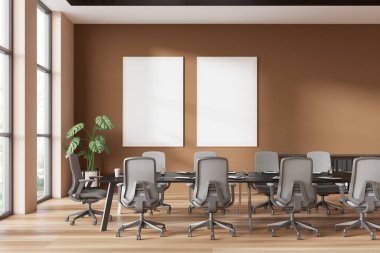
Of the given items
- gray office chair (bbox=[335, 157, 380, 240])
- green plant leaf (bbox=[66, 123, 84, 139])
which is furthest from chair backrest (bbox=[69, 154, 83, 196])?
gray office chair (bbox=[335, 157, 380, 240])

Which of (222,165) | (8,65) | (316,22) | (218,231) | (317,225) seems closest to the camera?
(222,165)

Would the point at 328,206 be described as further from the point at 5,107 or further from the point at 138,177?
the point at 5,107

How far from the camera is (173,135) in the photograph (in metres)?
11.3

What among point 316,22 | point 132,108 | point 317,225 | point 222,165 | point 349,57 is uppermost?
point 316,22

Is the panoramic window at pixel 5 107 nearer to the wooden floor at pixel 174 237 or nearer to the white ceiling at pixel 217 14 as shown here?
the wooden floor at pixel 174 237

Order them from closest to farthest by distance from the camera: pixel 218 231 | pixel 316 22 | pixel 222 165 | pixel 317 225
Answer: pixel 222 165
pixel 218 231
pixel 317 225
pixel 316 22

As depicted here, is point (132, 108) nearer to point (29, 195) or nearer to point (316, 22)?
point (29, 195)

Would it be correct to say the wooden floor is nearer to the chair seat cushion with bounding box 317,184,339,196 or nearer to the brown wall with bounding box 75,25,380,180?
the chair seat cushion with bounding box 317,184,339,196

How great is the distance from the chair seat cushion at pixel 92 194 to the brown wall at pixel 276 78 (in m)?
4.03

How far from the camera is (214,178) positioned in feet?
20.4

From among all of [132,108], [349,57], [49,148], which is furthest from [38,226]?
[349,57]

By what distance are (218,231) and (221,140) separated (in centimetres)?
470

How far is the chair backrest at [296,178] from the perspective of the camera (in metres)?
6.20

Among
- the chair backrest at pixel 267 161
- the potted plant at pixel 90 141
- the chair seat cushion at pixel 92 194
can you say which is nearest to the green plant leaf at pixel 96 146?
the potted plant at pixel 90 141
